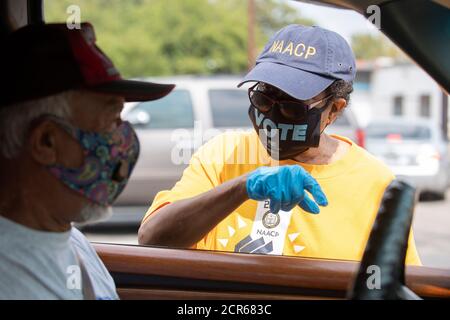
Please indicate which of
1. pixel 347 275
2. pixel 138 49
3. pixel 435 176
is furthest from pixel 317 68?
pixel 138 49

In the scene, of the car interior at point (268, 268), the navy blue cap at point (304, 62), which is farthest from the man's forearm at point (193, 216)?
the navy blue cap at point (304, 62)

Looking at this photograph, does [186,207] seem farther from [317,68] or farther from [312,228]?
[317,68]

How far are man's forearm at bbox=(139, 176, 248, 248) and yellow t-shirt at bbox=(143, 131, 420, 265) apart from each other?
0.28 feet

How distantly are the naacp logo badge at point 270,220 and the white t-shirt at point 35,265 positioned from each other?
0.74 m

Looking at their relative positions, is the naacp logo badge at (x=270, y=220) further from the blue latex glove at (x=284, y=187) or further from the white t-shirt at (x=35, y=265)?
the white t-shirt at (x=35, y=265)

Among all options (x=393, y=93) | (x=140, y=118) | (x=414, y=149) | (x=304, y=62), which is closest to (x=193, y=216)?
(x=304, y=62)

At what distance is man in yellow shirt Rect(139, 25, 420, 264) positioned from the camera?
2117mm

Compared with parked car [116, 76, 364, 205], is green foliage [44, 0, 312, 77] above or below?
above

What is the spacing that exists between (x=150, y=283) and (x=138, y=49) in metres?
22.2

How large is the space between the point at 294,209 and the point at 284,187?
0.97ft

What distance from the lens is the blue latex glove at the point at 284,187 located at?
75.3 inches

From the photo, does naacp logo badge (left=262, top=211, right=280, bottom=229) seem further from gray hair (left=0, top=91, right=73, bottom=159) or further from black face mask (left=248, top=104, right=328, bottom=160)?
gray hair (left=0, top=91, right=73, bottom=159)

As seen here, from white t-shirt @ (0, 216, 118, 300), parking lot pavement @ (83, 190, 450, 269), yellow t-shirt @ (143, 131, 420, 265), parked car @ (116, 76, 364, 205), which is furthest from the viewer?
parked car @ (116, 76, 364, 205)

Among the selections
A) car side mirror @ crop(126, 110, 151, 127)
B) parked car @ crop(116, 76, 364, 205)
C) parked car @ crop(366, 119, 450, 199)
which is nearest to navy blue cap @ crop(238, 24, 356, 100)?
parked car @ crop(116, 76, 364, 205)
